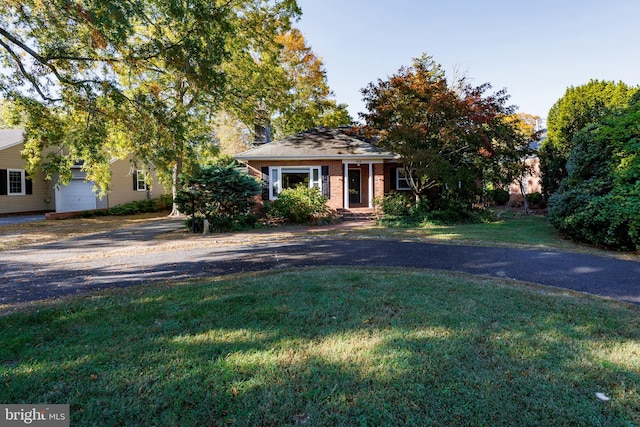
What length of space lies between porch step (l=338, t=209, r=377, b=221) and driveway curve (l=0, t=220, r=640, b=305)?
19.3ft

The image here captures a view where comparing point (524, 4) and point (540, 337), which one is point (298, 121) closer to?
point (524, 4)

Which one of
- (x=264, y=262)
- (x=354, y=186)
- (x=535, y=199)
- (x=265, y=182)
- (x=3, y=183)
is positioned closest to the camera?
(x=264, y=262)

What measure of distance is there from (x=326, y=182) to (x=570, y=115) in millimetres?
11651

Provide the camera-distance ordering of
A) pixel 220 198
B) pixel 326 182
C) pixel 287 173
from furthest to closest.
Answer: pixel 287 173
pixel 326 182
pixel 220 198

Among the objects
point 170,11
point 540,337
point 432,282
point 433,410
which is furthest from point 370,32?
point 433,410

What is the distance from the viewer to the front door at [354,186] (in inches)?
727

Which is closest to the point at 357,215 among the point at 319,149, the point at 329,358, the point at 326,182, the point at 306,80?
the point at 326,182

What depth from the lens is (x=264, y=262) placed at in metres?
7.13

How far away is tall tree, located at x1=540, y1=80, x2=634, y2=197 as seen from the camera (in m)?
14.2

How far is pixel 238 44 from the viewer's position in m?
16.5

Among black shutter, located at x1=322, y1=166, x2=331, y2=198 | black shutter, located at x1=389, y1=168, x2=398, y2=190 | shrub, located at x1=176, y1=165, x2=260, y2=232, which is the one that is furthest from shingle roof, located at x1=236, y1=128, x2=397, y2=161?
shrub, located at x1=176, y1=165, x2=260, y2=232

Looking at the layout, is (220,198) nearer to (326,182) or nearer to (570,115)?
(326,182)

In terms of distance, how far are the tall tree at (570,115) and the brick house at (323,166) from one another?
7.18 meters

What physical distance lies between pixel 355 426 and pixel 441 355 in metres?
1.24
